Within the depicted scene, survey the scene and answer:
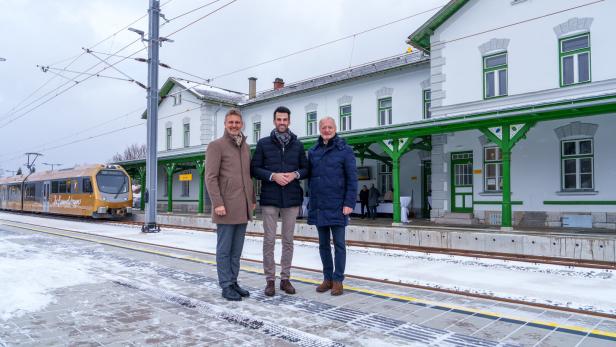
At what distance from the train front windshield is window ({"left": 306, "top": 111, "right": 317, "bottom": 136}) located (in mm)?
9505

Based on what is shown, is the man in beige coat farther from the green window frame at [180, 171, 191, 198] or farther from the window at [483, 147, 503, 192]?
the green window frame at [180, 171, 191, 198]

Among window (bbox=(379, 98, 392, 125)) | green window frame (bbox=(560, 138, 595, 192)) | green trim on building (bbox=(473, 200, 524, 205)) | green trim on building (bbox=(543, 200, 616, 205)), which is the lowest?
green trim on building (bbox=(473, 200, 524, 205))

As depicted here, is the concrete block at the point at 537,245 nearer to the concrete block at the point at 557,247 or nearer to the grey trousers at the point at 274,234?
the concrete block at the point at 557,247

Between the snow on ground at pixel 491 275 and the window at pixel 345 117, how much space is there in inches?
497

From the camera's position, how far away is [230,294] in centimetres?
447

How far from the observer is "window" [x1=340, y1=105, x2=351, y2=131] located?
68.0 ft

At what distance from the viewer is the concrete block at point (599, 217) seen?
1190cm

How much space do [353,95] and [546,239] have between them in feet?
40.6

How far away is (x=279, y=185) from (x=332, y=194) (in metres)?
0.59

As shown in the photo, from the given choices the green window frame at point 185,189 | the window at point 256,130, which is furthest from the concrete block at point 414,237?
A: the green window frame at point 185,189

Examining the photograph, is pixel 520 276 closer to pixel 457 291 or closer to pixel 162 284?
pixel 457 291

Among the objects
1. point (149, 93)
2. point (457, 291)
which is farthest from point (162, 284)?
point (149, 93)

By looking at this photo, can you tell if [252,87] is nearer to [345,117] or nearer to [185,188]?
[185,188]

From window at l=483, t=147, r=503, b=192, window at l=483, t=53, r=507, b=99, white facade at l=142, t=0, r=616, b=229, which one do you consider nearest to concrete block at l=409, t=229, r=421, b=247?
white facade at l=142, t=0, r=616, b=229
